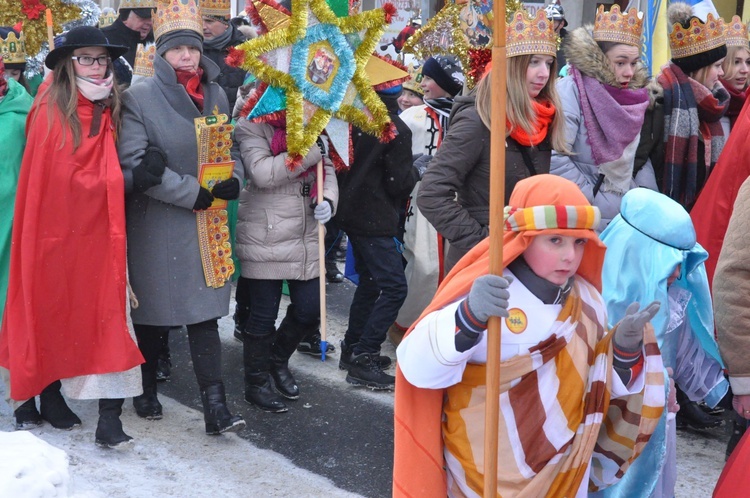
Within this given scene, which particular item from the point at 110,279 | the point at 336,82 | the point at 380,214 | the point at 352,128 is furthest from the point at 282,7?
the point at 110,279

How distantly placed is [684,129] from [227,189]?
2690mm

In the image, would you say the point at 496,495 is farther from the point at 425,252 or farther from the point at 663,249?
the point at 425,252

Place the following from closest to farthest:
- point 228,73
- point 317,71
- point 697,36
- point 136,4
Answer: point 317,71, point 697,36, point 136,4, point 228,73

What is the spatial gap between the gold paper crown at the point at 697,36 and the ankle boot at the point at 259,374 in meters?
3.01

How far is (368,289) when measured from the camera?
6.56 meters

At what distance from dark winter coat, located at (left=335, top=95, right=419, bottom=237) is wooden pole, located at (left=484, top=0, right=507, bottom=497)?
3.40m

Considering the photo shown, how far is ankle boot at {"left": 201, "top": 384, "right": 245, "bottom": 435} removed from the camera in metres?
5.38

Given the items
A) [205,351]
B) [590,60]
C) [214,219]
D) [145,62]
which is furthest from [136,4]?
[590,60]

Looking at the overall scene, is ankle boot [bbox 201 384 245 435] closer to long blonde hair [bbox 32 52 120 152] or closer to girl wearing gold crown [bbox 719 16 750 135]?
long blonde hair [bbox 32 52 120 152]

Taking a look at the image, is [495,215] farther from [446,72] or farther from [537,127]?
[446,72]

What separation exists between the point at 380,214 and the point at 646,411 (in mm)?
3207

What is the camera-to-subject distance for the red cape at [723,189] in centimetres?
544

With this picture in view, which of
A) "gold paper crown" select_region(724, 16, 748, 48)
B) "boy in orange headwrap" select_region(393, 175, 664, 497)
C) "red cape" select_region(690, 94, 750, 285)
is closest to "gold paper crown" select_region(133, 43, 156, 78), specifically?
"red cape" select_region(690, 94, 750, 285)

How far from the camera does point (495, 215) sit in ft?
8.86
